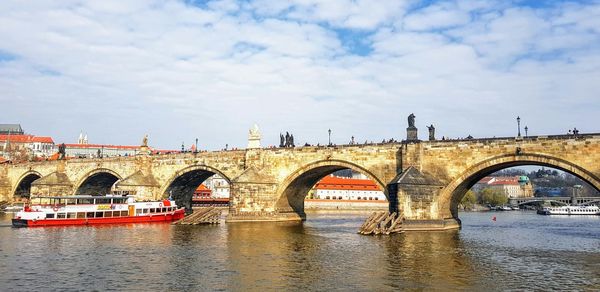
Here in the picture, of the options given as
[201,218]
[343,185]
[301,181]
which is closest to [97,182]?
[201,218]

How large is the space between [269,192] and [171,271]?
2556cm

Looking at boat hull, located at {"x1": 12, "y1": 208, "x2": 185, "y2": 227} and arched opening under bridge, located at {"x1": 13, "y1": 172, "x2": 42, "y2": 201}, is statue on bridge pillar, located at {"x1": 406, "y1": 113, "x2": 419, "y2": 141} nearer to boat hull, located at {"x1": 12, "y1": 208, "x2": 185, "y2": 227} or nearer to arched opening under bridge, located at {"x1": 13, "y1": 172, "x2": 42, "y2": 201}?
boat hull, located at {"x1": 12, "y1": 208, "x2": 185, "y2": 227}

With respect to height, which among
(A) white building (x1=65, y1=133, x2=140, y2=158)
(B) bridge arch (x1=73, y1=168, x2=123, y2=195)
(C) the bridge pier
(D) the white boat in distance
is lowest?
(D) the white boat in distance

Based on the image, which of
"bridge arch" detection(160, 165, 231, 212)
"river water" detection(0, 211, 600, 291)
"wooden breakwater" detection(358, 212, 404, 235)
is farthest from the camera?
"bridge arch" detection(160, 165, 231, 212)

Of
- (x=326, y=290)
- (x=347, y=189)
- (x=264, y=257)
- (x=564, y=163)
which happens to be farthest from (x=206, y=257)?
(x=347, y=189)

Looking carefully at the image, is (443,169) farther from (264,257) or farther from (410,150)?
(264,257)

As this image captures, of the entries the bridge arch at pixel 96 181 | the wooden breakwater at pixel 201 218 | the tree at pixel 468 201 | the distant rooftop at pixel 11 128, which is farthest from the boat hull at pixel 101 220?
the distant rooftop at pixel 11 128

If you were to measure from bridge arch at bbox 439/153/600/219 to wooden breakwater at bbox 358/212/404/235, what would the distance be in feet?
13.0

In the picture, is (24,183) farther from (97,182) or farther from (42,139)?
(42,139)

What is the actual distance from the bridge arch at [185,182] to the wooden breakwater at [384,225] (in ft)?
61.0

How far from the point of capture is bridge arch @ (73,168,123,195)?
60.9m

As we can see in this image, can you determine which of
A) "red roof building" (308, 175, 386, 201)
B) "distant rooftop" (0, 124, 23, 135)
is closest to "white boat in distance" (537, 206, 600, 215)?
"red roof building" (308, 175, 386, 201)

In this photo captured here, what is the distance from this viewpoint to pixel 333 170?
4516cm

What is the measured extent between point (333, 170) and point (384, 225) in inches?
494
